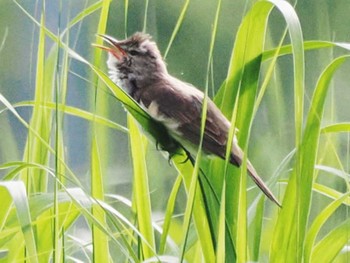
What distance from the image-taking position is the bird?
73 cm

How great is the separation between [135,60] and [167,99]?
0.20ft

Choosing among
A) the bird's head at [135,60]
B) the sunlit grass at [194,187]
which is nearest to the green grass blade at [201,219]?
the sunlit grass at [194,187]

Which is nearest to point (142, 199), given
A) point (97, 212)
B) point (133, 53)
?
point (97, 212)

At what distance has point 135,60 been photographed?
2.61ft

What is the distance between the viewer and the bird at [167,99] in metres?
0.73

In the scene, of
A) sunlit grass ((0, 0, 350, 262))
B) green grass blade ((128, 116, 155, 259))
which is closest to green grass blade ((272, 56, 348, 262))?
sunlit grass ((0, 0, 350, 262))

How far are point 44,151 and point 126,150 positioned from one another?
189 mm

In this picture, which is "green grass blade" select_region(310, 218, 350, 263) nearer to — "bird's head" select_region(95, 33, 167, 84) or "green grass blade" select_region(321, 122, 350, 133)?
"green grass blade" select_region(321, 122, 350, 133)

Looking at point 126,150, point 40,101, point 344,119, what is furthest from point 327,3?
point 40,101

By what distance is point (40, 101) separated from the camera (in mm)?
775

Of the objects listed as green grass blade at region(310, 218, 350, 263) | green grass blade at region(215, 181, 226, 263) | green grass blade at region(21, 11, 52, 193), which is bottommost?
green grass blade at region(310, 218, 350, 263)

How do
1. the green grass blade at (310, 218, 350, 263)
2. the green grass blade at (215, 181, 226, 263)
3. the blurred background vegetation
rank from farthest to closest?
the blurred background vegetation < the green grass blade at (310, 218, 350, 263) < the green grass blade at (215, 181, 226, 263)

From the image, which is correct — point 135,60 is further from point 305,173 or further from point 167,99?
point 305,173

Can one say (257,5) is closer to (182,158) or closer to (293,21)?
(293,21)
